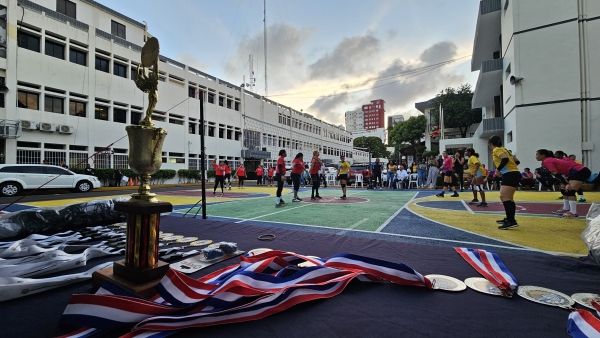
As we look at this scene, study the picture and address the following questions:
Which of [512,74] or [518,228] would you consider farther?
[512,74]

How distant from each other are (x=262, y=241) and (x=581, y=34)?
67.5ft

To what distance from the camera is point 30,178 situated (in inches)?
522

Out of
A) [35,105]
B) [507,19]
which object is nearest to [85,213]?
[35,105]

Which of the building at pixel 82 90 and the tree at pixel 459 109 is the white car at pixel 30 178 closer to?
the building at pixel 82 90

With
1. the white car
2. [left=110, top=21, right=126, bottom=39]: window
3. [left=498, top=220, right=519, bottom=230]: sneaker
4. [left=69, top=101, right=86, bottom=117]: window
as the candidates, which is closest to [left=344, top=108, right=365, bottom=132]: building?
[left=110, top=21, right=126, bottom=39]: window

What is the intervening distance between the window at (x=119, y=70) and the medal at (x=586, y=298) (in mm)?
28410

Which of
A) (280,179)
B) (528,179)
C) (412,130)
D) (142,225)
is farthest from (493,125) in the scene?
(412,130)

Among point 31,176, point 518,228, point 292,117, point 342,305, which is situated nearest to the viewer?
point 342,305

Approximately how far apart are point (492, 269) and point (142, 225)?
9.85ft

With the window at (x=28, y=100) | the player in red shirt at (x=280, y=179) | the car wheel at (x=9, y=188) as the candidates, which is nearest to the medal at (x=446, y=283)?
the player in red shirt at (x=280, y=179)

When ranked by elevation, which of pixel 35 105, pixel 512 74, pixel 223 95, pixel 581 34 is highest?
pixel 223 95

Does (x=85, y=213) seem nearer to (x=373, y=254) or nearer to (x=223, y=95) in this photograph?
(x=373, y=254)

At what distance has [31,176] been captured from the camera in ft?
43.5

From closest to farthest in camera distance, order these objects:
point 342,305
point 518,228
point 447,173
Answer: point 342,305
point 518,228
point 447,173
